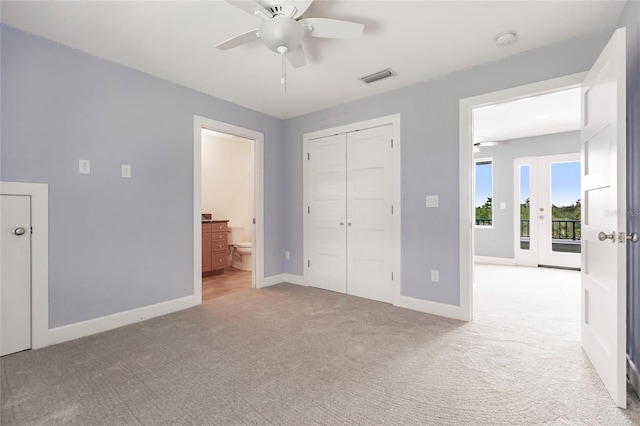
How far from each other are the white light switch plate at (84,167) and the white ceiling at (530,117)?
13.5ft

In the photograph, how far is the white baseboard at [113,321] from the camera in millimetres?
2408

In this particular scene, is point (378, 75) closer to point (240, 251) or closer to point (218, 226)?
point (218, 226)

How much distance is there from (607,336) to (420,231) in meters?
1.67

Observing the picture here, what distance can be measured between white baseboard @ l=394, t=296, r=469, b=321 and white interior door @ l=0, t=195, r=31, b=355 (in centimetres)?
328

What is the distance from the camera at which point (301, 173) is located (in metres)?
4.30

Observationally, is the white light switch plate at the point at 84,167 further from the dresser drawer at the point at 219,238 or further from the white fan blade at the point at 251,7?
the dresser drawer at the point at 219,238

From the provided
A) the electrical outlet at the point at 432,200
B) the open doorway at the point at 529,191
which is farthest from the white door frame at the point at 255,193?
the open doorway at the point at 529,191

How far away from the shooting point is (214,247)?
196 inches

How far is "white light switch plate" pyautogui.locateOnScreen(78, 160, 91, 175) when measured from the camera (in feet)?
8.35

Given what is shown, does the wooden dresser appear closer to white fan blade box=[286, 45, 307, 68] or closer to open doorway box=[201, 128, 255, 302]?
open doorway box=[201, 128, 255, 302]

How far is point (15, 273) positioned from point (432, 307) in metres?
3.58

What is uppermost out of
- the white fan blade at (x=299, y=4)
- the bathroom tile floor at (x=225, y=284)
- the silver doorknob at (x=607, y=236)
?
the white fan blade at (x=299, y=4)

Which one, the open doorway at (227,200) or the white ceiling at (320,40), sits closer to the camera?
the white ceiling at (320,40)

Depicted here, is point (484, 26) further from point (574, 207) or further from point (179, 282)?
point (574, 207)
